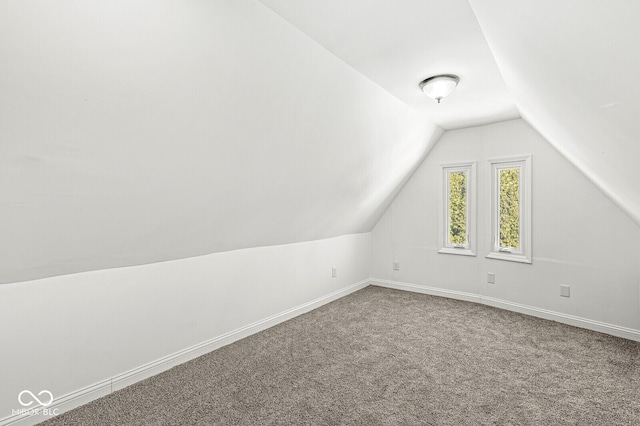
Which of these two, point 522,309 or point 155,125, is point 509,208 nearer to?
point 522,309

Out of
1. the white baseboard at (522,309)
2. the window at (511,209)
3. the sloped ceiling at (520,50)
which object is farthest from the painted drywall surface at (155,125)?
the white baseboard at (522,309)

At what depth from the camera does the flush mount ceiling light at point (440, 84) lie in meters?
2.64

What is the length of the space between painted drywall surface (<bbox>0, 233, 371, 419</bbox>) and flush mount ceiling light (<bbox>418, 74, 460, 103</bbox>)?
2071mm

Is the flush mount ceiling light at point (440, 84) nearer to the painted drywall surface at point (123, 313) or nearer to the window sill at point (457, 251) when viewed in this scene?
the painted drywall surface at point (123, 313)

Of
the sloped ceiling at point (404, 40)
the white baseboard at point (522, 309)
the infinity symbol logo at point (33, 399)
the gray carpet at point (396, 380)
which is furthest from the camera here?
the white baseboard at point (522, 309)

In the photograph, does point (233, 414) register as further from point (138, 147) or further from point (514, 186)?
point (514, 186)

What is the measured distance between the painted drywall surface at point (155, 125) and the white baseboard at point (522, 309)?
258cm

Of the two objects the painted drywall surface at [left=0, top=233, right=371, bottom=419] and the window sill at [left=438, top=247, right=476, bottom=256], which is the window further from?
the painted drywall surface at [left=0, top=233, right=371, bottom=419]

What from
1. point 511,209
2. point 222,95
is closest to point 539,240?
point 511,209

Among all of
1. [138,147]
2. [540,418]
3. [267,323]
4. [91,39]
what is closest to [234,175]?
[138,147]

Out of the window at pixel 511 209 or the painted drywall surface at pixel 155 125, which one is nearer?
the painted drywall surface at pixel 155 125

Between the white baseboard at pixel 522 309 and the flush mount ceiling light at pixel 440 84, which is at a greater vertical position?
the flush mount ceiling light at pixel 440 84

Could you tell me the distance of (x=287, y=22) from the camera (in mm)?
1889

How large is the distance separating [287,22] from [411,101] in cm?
174
